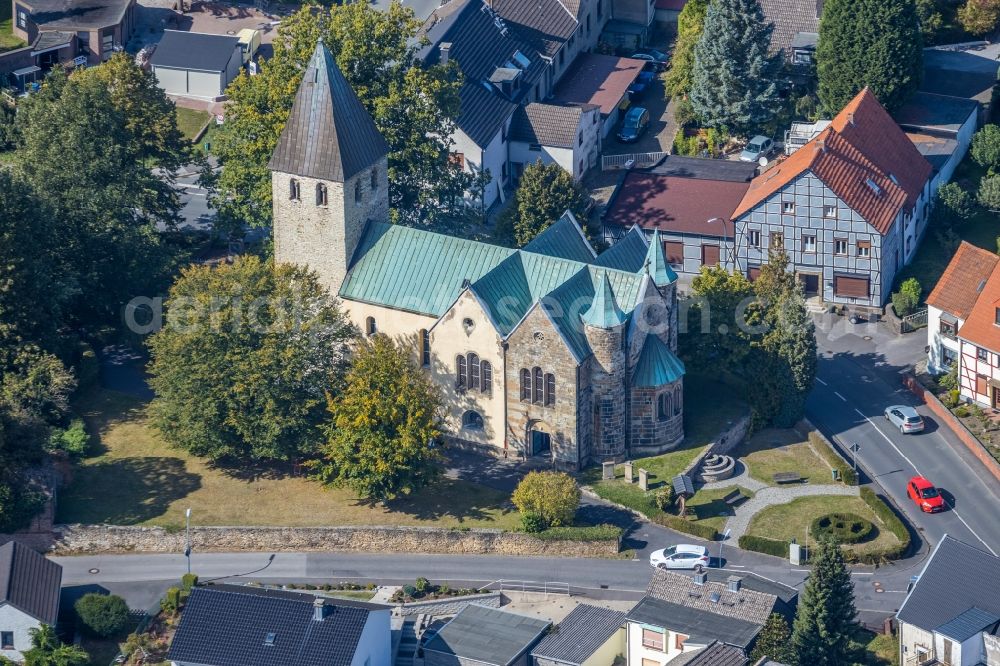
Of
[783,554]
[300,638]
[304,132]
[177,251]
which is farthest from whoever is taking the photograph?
[177,251]

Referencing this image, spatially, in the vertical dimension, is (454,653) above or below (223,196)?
below

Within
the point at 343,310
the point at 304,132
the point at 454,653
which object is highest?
the point at 304,132

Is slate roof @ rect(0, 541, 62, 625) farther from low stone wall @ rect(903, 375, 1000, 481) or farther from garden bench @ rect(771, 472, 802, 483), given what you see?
low stone wall @ rect(903, 375, 1000, 481)

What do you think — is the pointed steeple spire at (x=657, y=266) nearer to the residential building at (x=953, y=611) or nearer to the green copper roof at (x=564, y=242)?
the green copper roof at (x=564, y=242)

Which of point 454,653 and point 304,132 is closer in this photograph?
point 454,653

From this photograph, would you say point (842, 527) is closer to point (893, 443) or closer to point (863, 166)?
point (893, 443)

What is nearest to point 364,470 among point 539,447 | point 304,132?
point 539,447

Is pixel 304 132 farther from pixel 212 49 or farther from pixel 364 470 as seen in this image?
pixel 212 49
